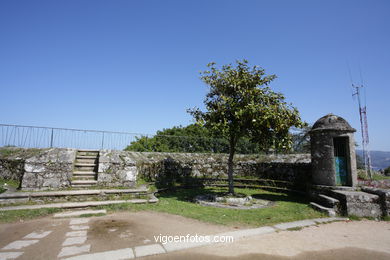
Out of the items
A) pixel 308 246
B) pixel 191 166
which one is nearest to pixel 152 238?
pixel 308 246

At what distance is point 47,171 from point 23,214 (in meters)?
2.47

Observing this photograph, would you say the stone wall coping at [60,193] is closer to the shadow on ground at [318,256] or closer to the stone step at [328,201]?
the shadow on ground at [318,256]

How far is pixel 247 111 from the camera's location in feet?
26.8

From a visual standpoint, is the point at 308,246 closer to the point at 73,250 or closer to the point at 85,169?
the point at 73,250

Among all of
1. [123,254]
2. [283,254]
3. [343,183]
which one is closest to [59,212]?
[123,254]

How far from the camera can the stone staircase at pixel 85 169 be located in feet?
28.2

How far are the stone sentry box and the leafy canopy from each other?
1.26 metres

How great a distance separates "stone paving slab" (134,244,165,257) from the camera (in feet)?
13.1

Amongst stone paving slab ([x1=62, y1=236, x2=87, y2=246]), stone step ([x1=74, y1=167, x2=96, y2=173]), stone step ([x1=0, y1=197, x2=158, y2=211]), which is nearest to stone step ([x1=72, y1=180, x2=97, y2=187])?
stone step ([x1=74, y1=167, x2=96, y2=173])

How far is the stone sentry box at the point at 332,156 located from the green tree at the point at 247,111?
128 centimetres

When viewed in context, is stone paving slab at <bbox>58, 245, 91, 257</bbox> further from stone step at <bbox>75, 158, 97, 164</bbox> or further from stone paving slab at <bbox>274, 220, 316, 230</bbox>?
stone step at <bbox>75, 158, 97, 164</bbox>

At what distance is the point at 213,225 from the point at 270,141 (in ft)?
16.2

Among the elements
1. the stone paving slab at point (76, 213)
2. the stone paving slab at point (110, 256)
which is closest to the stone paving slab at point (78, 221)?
the stone paving slab at point (76, 213)

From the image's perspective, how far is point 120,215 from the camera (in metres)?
6.62
